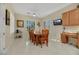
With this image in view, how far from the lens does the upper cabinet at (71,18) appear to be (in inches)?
204

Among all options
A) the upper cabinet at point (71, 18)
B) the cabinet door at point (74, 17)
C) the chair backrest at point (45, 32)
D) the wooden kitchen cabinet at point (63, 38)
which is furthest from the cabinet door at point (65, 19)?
the chair backrest at point (45, 32)

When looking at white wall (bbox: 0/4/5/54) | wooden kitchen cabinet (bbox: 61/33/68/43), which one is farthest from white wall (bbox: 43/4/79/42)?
white wall (bbox: 0/4/5/54)

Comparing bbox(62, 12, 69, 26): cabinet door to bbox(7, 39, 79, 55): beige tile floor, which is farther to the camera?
bbox(62, 12, 69, 26): cabinet door

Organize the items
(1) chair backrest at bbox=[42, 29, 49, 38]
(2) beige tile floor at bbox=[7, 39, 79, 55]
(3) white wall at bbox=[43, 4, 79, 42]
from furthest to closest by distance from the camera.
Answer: (1) chair backrest at bbox=[42, 29, 49, 38], (3) white wall at bbox=[43, 4, 79, 42], (2) beige tile floor at bbox=[7, 39, 79, 55]

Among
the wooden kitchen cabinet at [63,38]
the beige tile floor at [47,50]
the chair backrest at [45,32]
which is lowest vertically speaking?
the beige tile floor at [47,50]

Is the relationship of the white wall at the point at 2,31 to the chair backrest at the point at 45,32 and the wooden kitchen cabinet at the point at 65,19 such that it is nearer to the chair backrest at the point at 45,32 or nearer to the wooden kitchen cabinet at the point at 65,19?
the chair backrest at the point at 45,32

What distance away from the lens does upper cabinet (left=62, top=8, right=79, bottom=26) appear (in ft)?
17.0

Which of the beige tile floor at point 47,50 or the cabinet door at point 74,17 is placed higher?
the cabinet door at point 74,17

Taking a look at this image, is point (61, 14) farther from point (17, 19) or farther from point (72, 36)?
point (17, 19)

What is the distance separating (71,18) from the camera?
568cm

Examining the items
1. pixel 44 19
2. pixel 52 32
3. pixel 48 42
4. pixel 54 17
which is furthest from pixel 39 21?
pixel 48 42

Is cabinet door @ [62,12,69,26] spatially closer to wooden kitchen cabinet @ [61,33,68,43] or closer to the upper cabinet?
the upper cabinet

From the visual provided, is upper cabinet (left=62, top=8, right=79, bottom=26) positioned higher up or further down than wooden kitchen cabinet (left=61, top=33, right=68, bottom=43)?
higher up
